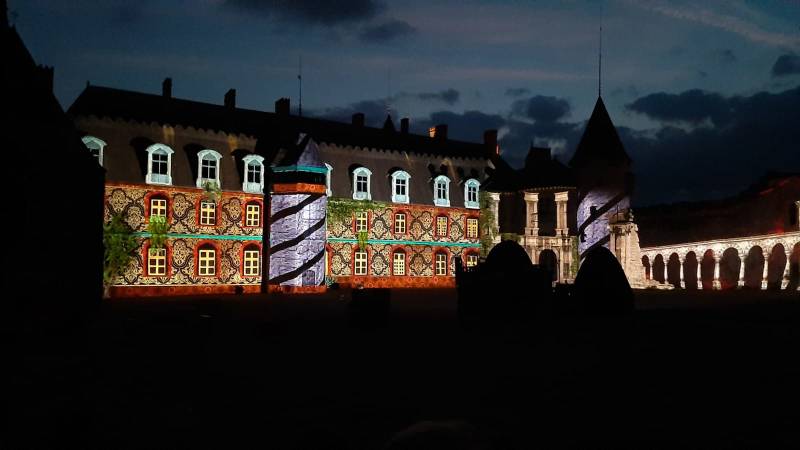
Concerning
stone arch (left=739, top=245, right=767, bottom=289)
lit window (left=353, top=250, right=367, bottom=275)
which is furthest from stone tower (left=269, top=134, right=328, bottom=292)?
stone arch (left=739, top=245, right=767, bottom=289)

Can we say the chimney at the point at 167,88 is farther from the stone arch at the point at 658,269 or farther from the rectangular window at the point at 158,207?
the stone arch at the point at 658,269

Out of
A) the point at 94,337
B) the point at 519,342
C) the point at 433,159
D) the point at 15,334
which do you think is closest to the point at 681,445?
the point at 519,342

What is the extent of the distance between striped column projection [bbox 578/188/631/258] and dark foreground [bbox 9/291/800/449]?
107 feet

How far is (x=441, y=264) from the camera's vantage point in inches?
1708

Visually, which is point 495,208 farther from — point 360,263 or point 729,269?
point 729,269

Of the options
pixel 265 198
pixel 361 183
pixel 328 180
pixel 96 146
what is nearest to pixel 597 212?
pixel 361 183

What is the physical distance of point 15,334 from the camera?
11516 mm

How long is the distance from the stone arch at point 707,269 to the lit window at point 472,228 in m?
15.7

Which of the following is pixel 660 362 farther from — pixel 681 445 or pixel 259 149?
pixel 259 149

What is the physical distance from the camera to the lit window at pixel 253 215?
36656 mm

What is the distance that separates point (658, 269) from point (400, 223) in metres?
22.4

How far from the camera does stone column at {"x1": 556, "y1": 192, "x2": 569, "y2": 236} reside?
45625 mm

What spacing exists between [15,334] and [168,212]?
23.4 m

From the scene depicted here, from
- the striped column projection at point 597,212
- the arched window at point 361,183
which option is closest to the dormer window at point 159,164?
the arched window at point 361,183
